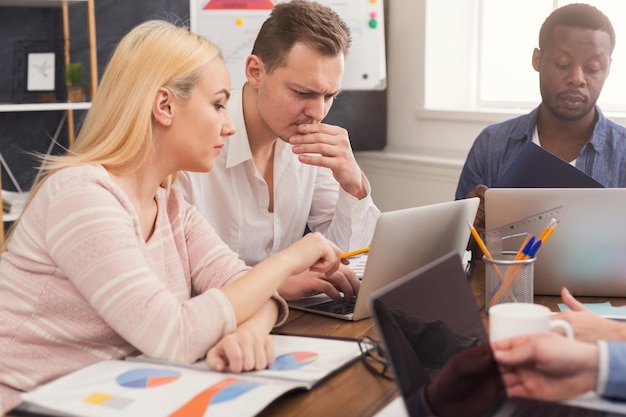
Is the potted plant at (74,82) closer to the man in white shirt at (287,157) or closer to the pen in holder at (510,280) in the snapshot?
the man in white shirt at (287,157)

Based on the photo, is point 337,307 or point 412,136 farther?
point 412,136

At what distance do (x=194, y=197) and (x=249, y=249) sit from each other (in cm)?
20

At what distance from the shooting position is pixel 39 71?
296cm

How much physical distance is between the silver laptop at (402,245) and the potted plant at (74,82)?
181 centimetres

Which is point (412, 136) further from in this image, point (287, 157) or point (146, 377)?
point (146, 377)

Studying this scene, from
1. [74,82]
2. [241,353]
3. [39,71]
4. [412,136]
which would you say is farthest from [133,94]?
[412,136]

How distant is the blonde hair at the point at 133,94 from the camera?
1287 mm

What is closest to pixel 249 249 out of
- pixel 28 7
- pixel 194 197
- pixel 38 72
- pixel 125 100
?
pixel 194 197

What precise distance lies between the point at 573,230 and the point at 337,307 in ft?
1.53

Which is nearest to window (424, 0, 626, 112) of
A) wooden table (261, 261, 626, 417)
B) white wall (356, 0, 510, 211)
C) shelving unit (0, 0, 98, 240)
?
white wall (356, 0, 510, 211)

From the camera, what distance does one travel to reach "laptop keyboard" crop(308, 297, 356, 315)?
4.47 ft

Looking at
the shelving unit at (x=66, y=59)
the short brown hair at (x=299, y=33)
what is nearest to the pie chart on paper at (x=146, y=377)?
the short brown hair at (x=299, y=33)

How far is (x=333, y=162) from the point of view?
1.82m

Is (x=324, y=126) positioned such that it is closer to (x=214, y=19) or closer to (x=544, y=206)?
(x=544, y=206)
